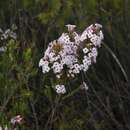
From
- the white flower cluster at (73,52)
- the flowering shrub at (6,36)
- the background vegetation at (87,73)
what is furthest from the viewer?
the flowering shrub at (6,36)

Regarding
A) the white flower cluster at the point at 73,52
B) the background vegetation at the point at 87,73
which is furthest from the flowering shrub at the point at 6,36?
the white flower cluster at the point at 73,52

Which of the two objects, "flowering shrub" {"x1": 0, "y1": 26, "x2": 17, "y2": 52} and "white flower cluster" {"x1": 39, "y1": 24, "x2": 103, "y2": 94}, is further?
"flowering shrub" {"x1": 0, "y1": 26, "x2": 17, "y2": 52}

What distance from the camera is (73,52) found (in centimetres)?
280

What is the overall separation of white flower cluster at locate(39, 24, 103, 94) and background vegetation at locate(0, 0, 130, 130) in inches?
10.0

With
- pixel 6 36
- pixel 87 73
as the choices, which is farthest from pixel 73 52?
pixel 6 36

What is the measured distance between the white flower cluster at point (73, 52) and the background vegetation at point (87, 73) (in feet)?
0.83

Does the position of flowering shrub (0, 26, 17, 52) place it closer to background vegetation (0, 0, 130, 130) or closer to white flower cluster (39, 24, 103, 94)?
background vegetation (0, 0, 130, 130)

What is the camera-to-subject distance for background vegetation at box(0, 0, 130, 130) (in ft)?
10.2

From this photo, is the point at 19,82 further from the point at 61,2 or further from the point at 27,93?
the point at 61,2

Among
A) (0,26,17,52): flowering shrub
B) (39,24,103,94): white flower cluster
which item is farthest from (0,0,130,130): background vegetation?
(39,24,103,94): white flower cluster

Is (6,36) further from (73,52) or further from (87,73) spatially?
(73,52)

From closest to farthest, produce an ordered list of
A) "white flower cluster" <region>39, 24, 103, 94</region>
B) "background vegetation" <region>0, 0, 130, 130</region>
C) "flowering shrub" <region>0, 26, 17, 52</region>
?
"white flower cluster" <region>39, 24, 103, 94</region> < "background vegetation" <region>0, 0, 130, 130</region> < "flowering shrub" <region>0, 26, 17, 52</region>

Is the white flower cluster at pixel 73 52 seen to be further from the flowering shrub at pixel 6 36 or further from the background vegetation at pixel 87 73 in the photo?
the flowering shrub at pixel 6 36

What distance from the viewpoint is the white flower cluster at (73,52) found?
9.12 feet
